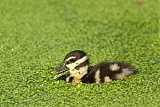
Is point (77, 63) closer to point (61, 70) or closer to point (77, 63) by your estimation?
point (77, 63)

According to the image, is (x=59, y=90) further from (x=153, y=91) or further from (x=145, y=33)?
(x=145, y=33)

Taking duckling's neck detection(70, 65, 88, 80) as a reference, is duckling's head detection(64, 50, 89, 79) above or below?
above

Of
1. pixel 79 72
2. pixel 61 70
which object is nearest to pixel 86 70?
pixel 79 72

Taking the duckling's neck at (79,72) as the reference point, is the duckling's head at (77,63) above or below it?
above

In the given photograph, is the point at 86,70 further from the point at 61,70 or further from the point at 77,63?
the point at 61,70

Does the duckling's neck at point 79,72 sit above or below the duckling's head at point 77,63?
below

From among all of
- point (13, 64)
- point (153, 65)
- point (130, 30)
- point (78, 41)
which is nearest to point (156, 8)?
point (130, 30)
